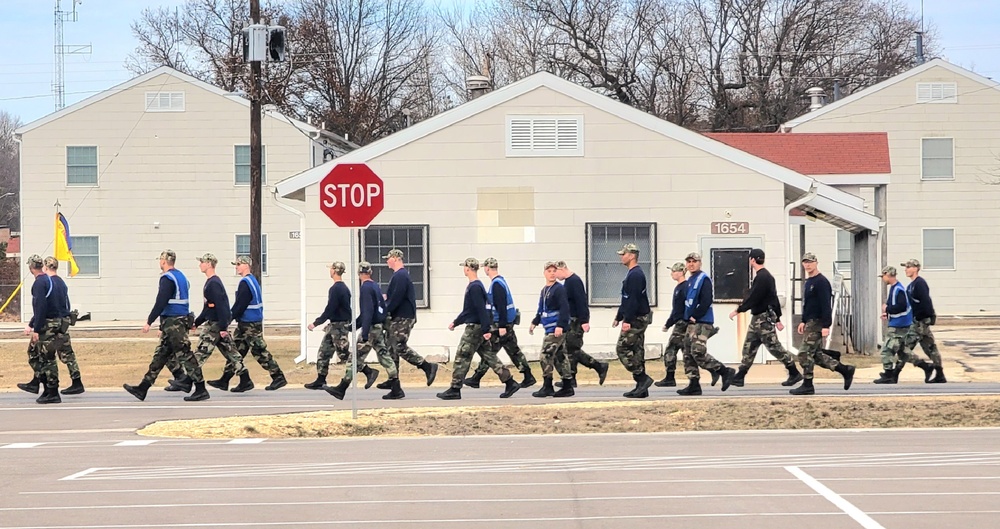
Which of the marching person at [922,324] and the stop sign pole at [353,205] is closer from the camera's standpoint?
the stop sign pole at [353,205]

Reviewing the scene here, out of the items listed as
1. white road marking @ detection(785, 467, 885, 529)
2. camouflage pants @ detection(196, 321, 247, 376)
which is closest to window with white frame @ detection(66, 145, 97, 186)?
camouflage pants @ detection(196, 321, 247, 376)

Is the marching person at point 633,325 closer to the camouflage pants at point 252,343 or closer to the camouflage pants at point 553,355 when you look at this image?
the camouflage pants at point 553,355

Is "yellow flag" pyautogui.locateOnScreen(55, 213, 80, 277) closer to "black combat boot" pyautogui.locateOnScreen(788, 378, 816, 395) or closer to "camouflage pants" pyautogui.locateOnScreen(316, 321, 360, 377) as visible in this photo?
"camouflage pants" pyautogui.locateOnScreen(316, 321, 360, 377)

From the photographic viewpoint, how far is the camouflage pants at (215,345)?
671 inches

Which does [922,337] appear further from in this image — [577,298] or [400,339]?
[400,339]

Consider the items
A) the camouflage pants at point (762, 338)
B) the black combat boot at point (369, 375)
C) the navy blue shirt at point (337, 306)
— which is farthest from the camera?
the navy blue shirt at point (337, 306)

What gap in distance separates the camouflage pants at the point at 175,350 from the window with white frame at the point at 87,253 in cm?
2446

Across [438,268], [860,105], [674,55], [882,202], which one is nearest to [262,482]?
[438,268]

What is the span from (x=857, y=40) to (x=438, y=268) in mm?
38368

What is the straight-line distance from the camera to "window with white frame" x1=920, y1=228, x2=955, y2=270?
1577 inches

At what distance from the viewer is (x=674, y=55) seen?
55094mm

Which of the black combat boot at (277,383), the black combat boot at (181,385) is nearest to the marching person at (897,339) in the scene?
the black combat boot at (277,383)

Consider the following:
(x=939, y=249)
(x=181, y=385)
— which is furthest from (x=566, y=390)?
(x=939, y=249)

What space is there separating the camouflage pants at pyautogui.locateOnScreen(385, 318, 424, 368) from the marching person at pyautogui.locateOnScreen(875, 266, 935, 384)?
598cm
